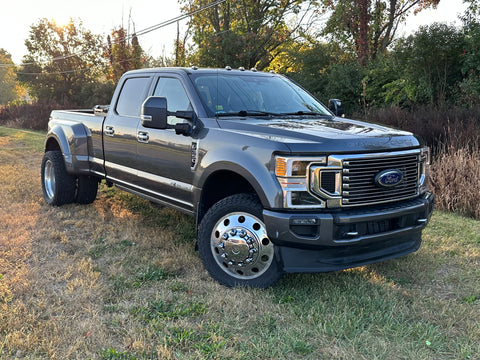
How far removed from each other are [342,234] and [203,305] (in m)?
1.17

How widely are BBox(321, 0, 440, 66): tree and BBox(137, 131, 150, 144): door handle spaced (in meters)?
14.8

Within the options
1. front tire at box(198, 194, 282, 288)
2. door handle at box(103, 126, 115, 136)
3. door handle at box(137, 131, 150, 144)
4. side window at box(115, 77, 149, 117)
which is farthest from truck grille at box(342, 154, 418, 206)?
door handle at box(103, 126, 115, 136)

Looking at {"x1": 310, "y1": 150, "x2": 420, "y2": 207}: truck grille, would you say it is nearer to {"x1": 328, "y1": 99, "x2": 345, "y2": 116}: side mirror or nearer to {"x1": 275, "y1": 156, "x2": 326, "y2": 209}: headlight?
{"x1": 275, "y1": 156, "x2": 326, "y2": 209}: headlight

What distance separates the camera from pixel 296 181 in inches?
128

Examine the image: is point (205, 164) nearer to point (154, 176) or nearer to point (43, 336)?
point (154, 176)

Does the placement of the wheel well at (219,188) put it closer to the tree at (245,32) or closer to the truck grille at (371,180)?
the truck grille at (371,180)

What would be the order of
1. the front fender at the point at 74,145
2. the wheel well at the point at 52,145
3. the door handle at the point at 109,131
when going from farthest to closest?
the wheel well at the point at 52,145, the front fender at the point at 74,145, the door handle at the point at 109,131

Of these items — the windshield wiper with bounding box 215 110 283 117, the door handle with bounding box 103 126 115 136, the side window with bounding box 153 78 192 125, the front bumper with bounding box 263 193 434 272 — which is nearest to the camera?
the front bumper with bounding box 263 193 434 272

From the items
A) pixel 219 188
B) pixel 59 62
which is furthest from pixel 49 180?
pixel 59 62

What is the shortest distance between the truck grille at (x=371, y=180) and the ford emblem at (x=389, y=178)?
0.03 metres

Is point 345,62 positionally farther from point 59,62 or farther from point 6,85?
point 6,85

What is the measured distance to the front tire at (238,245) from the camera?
3557 millimetres

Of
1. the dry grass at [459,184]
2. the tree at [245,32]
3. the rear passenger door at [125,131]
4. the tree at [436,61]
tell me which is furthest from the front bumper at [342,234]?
the tree at [245,32]

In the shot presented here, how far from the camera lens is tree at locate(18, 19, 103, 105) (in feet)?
118
